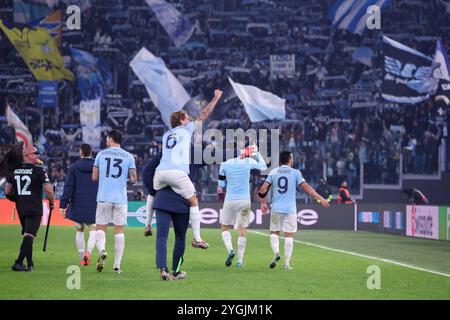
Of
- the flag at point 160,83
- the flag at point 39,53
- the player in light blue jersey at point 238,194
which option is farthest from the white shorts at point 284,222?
the flag at point 39,53

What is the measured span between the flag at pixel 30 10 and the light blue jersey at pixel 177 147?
37.8 meters

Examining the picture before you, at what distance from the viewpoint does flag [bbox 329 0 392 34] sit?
49.2m

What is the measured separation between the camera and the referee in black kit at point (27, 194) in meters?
15.8

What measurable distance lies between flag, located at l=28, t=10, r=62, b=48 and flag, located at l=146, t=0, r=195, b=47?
4944mm

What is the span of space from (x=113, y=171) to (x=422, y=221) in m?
19.1

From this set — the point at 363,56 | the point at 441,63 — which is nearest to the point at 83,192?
the point at 441,63

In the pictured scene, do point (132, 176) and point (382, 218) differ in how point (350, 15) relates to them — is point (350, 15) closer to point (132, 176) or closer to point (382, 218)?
point (382, 218)

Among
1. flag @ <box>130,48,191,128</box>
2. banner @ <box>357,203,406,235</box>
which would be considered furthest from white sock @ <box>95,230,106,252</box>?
flag @ <box>130,48,191,128</box>

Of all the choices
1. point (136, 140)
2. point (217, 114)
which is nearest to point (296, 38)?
point (217, 114)

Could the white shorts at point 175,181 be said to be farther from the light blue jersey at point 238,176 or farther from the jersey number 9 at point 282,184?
the light blue jersey at point 238,176

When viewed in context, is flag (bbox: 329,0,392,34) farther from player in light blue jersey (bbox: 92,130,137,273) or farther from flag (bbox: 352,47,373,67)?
player in light blue jersey (bbox: 92,130,137,273)

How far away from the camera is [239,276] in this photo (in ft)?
51.4

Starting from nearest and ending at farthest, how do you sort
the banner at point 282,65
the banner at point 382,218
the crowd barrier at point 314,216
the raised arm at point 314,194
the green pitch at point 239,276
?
1. the green pitch at point 239,276
2. the raised arm at point 314,194
3. the banner at point 382,218
4. the crowd barrier at point 314,216
5. the banner at point 282,65

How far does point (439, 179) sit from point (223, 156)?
32.2ft
